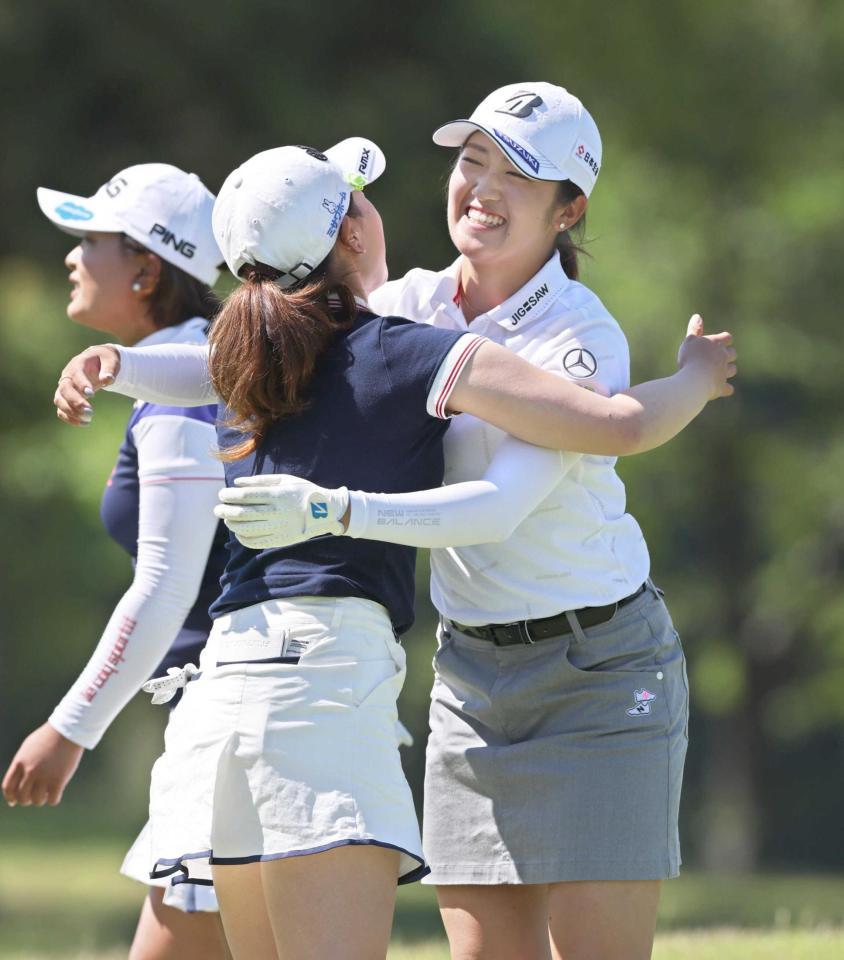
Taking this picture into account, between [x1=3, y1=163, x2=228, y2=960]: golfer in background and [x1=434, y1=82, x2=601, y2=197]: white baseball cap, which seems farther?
[x1=3, y1=163, x2=228, y2=960]: golfer in background

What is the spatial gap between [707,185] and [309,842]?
14067 mm

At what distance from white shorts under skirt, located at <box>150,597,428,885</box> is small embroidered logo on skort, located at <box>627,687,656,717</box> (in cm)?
56

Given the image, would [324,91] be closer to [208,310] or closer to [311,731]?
[208,310]

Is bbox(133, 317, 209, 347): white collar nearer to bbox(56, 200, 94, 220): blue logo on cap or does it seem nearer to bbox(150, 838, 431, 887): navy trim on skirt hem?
bbox(56, 200, 94, 220): blue logo on cap

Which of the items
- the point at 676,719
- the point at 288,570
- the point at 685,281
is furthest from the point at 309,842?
→ the point at 685,281

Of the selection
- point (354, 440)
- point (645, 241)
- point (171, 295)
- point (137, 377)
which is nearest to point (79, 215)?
point (171, 295)

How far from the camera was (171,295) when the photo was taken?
4.20 metres

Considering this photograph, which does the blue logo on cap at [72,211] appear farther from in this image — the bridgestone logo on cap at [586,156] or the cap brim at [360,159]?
the bridgestone logo on cap at [586,156]

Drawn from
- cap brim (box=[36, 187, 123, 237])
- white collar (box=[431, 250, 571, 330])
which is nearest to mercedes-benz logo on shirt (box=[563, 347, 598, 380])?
white collar (box=[431, 250, 571, 330])

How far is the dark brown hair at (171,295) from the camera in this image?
13.8 ft

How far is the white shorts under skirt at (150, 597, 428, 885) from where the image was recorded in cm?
274

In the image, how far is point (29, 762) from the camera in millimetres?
3861

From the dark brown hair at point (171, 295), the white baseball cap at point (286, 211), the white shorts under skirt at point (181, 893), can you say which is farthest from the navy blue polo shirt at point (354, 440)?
the dark brown hair at point (171, 295)

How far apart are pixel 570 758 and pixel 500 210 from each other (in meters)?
1.15
